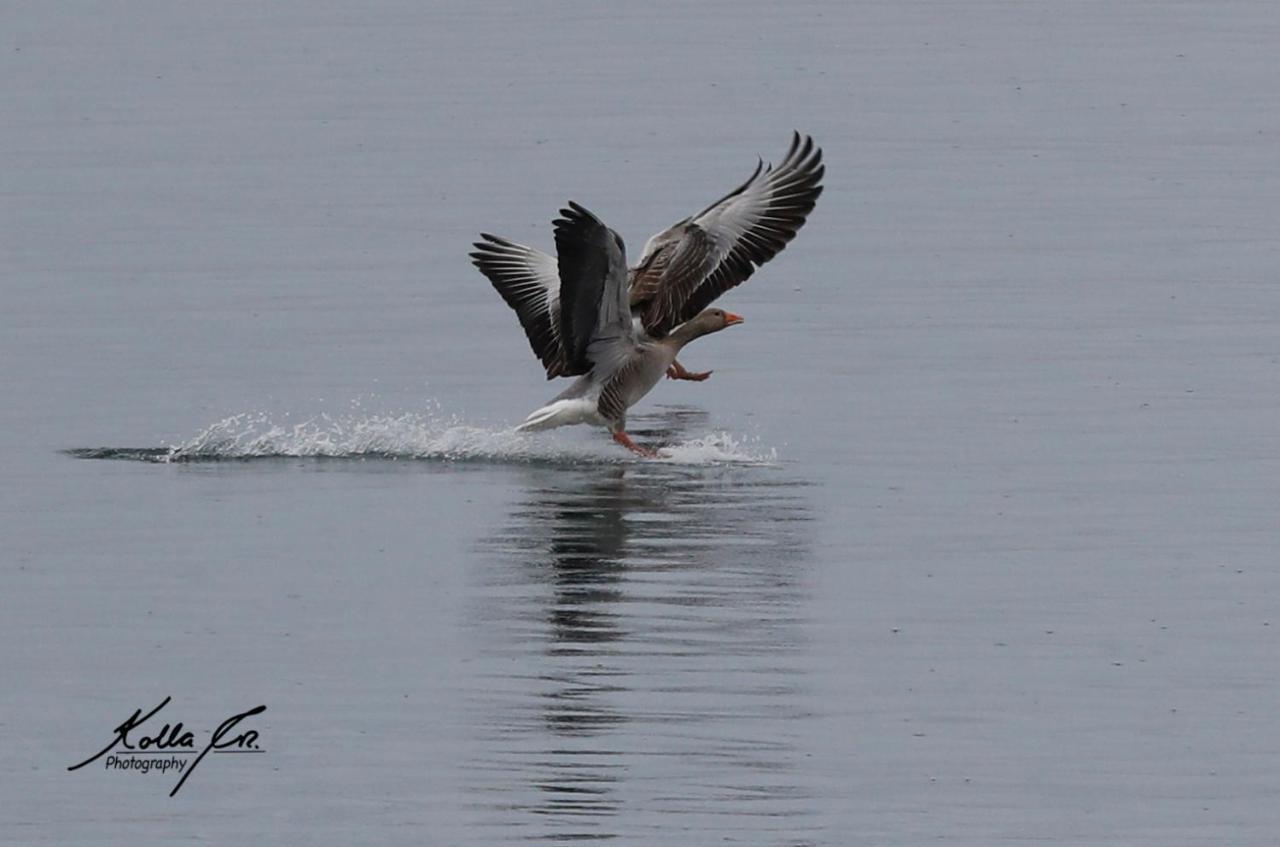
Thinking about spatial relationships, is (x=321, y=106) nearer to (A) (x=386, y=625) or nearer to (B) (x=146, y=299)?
(B) (x=146, y=299)

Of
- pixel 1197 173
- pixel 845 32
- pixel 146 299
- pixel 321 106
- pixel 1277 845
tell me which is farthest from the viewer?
pixel 845 32

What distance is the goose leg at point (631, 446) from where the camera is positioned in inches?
645

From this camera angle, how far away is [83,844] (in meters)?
9.37

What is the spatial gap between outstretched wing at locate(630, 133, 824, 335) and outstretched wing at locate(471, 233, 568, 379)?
1.97 feet

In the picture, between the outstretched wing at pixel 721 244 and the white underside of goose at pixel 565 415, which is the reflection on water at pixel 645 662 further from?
the outstretched wing at pixel 721 244

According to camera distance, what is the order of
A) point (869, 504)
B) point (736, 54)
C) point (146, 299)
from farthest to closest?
point (736, 54)
point (146, 299)
point (869, 504)

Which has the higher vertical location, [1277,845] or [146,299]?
[1277,845]

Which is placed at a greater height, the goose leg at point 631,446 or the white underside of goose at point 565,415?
the white underside of goose at point 565,415

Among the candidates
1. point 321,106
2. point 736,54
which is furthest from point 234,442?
point 736,54

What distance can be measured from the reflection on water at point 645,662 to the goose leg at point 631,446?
75cm

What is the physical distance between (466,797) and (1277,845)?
2.55 meters
